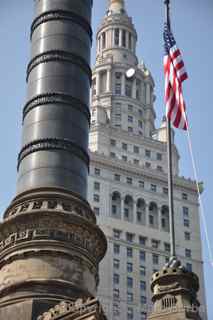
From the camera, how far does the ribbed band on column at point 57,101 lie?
111 feet

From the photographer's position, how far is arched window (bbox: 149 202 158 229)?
102 metres

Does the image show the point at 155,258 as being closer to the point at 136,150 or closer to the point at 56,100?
the point at 136,150

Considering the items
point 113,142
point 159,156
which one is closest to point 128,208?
point 113,142

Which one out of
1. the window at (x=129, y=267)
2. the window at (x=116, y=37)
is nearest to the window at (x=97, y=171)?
the window at (x=129, y=267)

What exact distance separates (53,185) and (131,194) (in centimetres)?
7064

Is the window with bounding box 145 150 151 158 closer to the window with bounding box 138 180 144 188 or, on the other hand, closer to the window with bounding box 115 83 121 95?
the window with bounding box 138 180 144 188

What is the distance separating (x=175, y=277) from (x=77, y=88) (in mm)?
12683

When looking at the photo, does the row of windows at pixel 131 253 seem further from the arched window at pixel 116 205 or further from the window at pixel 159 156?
the window at pixel 159 156

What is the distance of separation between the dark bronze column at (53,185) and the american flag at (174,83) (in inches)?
224

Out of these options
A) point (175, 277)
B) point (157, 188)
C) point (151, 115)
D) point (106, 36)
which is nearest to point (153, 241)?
point (157, 188)

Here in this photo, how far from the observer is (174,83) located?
3055 centimetres

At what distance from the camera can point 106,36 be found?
126m

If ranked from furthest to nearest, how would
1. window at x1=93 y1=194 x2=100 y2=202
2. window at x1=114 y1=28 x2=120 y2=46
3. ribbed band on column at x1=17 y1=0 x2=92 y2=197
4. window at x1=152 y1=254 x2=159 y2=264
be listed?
window at x1=114 y1=28 x2=120 y2=46, window at x1=93 y1=194 x2=100 y2=202, window at x1=152 y1=254 x2=159 y2=264, ribbed band on column at x1=17 y1=0 x2=92 y2=197

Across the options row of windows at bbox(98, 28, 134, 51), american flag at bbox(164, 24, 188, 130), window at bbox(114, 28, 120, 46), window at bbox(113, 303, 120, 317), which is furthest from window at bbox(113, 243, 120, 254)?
american flag at bbox(164, 24, 188, 130)
